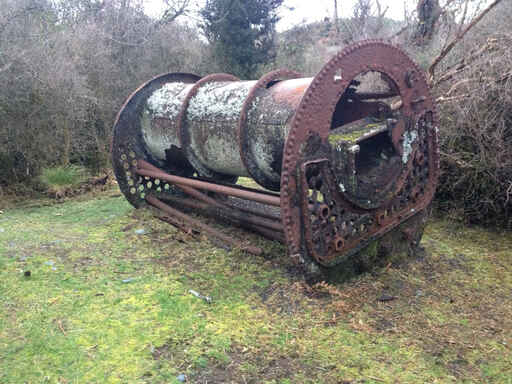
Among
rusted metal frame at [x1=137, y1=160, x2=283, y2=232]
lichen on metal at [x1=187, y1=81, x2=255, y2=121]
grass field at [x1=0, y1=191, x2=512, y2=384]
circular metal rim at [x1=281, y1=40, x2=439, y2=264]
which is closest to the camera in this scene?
grass field at [x1=0, y1=191, x2=512, y2=384]

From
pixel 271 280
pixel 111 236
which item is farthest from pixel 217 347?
pixel 111 236

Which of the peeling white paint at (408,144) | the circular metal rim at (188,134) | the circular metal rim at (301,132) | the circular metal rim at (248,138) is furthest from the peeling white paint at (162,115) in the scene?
the peeling white paint at (408,144)

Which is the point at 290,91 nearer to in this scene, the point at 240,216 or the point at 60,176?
the point at 240,216

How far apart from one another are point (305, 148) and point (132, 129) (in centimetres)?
340

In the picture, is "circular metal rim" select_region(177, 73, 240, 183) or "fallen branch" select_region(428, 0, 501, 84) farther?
"fallen branch" select_region(428, 0, 501, 84)

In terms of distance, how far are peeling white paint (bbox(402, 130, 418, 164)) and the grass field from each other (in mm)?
1107

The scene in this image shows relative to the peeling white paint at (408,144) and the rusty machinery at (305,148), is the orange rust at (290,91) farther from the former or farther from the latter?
the peeling white paint at (408,144)

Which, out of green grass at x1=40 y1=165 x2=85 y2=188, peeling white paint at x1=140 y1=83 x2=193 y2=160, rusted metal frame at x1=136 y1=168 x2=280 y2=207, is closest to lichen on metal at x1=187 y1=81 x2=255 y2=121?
peeling white paint at x1=140 y1=83 x2=193 y2=160

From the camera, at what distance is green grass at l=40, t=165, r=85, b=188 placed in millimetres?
7309

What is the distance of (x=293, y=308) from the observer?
3500 millimetres

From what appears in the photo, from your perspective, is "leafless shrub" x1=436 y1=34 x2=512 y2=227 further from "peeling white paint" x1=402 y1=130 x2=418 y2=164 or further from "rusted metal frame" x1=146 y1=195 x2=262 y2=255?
"rusted metal frame" x1=146 y1=195 x2=262 y2=255

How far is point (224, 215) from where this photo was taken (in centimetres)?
529

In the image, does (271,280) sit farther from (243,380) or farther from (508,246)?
(508,246)

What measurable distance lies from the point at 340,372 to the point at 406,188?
2163mm
